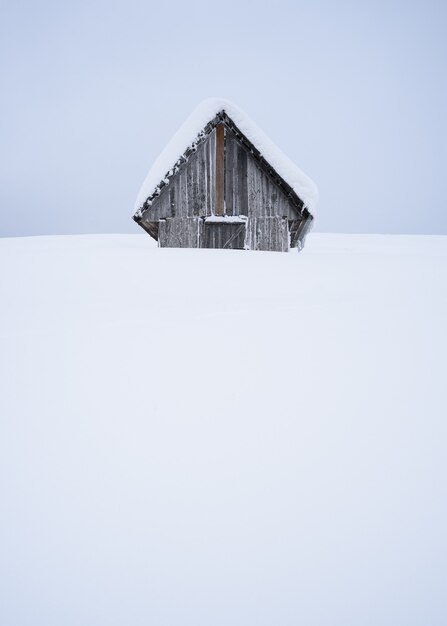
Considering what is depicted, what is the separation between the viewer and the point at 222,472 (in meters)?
1.49

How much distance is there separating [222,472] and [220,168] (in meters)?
9.30

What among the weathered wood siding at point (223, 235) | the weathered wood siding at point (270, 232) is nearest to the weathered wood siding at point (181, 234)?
the weathered wood siding at point (223, 235)

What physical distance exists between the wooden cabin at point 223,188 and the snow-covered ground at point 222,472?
7198 millimetres

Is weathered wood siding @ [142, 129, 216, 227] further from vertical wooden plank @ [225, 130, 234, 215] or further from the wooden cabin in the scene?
vertical wooden plank @ [225, 130, 234, 215]

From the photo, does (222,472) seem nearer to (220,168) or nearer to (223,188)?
(223,188)

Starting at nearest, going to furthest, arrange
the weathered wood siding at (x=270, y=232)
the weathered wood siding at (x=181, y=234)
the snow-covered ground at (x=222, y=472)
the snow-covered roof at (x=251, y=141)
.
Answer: the snow-covered ground at (x=222, y=472)
the snow-covered roof at (x=251, y=141)
the weathered wood siding at (x=270, y=232)
the weathered wood siding at (x=181, y=234)

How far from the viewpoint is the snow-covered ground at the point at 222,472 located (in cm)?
109

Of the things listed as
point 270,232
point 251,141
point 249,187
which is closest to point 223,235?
point 270,232

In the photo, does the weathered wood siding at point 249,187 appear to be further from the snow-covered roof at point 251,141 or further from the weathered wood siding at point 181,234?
the weathered wood siding at point 181,234

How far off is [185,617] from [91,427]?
89cm

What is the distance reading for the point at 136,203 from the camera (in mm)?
9992

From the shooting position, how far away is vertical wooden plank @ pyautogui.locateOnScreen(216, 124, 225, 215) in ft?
32.0

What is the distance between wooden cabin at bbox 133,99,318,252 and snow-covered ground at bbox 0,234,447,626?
7.20 metres

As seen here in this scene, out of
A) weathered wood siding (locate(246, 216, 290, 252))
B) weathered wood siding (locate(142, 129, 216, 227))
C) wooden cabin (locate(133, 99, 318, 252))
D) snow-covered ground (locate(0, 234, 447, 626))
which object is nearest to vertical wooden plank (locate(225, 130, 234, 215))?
wooden cabin (locate(133, 99, 318, 252))
